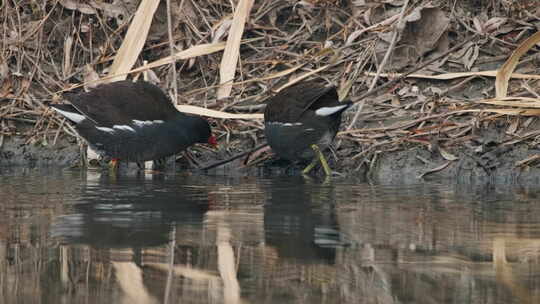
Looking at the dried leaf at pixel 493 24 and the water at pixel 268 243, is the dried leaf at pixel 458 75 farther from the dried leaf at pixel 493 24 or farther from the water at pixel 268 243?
the water at pixel 268 243

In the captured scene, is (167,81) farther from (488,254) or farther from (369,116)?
(488,254)

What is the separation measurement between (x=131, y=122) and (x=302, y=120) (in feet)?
4.43

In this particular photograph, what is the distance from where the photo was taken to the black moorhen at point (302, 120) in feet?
25.1

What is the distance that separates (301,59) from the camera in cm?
883

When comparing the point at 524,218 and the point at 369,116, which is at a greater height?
the point at 369,116

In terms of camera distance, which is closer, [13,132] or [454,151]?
[454,151]

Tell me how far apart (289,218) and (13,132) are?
415 centimetres

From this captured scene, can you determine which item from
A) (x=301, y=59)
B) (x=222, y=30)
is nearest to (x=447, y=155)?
(x=301, y=59)

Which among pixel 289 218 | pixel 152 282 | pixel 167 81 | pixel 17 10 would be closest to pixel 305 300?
pixel 152 282

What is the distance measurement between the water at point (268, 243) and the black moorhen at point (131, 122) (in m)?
0.88

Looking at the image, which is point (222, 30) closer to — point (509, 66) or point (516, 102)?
point (509, 66)

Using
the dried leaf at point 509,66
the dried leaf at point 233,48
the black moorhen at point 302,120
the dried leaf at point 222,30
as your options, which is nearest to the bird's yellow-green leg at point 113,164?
the dried leaf at point 233,48

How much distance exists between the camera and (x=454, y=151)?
7695 mm

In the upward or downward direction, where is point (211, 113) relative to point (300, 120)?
upward
